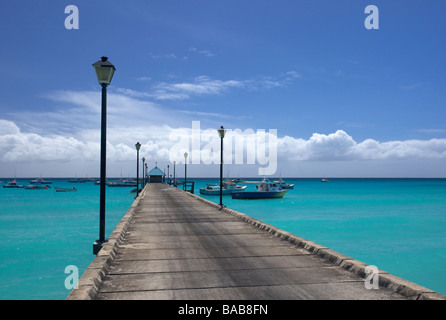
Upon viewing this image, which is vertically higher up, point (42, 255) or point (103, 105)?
point (103, 105)

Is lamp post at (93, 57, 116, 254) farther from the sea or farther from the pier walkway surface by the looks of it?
the sea

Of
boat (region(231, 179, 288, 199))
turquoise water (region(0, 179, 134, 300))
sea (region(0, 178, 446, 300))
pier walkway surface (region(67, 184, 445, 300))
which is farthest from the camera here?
boat (region(231, 179, 288, 199))

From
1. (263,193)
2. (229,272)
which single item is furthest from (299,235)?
(263,193)

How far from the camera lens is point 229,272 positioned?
7004 millimetres

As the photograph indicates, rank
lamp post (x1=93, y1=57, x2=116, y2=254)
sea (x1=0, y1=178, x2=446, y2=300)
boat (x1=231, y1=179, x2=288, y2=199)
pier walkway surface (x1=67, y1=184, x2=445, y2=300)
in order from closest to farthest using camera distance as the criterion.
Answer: pier walkway surface (x1=67, y1=184, x2=445, y2=300) < lamp post (x1=93, y1=57, x2=116, y2=254) < sea (x1=0, y1=178, x2=446, y2=300) < boat (x1=231, y1=179, x2=288, y2=199)

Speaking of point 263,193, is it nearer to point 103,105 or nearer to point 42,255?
point 42,255

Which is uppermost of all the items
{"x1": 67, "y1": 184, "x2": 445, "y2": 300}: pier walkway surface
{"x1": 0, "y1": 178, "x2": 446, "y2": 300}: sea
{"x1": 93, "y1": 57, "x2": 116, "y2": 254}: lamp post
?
{"x1": 93, "y1": 57, "x2": 116, "y2": 254}: lamp post

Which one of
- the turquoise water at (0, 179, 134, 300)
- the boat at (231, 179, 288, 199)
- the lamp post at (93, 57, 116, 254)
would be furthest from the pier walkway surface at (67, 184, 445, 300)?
the boat at (231, 179, 288, 199)

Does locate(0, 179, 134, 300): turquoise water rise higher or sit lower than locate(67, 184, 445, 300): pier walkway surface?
lower

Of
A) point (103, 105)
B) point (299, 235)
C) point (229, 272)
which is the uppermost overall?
point (103, 105)

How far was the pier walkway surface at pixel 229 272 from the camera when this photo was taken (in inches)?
223

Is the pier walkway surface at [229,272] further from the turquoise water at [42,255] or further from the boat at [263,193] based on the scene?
the boat at [263,193]

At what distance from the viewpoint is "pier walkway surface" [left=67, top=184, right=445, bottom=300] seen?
5.66 m
